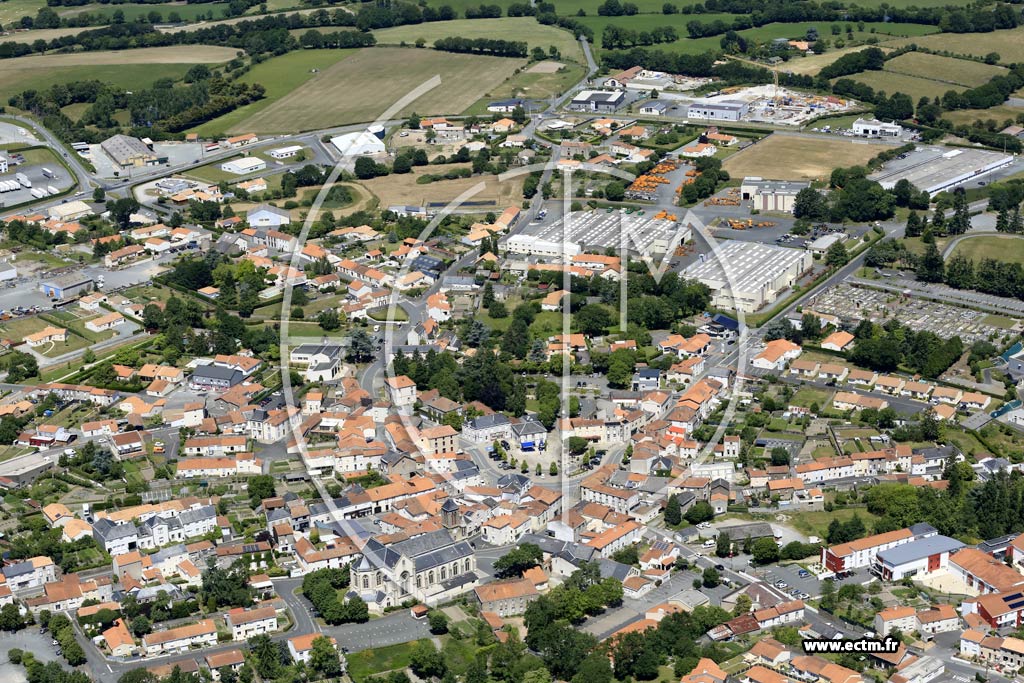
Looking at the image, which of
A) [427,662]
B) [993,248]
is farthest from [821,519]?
[993,248]

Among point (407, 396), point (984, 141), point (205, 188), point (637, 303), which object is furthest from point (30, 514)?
point (984, 141)

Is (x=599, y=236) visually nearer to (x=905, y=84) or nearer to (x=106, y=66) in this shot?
(x=905, y=84)

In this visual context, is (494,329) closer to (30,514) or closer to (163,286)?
(163,286)

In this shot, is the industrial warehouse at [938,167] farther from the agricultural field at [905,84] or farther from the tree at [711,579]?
the tree at [711,579]

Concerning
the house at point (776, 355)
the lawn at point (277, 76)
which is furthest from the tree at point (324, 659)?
the lawn at point (277, 76)

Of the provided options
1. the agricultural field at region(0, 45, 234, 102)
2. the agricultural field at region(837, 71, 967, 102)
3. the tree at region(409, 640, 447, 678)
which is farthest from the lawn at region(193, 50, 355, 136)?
the tree at region(409, 640, 447, 678)
